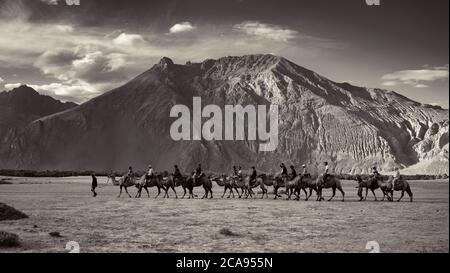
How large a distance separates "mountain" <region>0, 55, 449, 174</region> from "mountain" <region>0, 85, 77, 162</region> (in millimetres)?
18938

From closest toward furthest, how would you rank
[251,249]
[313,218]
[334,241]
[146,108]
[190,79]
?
[251,249]
[334,241]
[313,218]
[146,108]
[190,79]

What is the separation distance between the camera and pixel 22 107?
170375 millimetres

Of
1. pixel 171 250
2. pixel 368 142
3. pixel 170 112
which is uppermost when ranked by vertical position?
pixel 170 112

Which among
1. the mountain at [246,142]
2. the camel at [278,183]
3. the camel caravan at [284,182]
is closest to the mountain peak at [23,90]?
the mountain at [246,142]

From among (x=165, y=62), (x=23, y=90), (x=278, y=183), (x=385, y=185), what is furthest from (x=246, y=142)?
(x=23, y=90)

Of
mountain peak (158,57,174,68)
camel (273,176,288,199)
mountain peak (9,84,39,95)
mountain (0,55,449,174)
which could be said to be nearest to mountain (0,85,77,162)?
mountain peak (9,84,39,95)

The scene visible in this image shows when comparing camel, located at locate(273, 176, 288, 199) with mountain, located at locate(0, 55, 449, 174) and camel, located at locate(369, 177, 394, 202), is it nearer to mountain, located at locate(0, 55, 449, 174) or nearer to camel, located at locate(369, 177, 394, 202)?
camel, located at locate(369, 177, 394, 202)

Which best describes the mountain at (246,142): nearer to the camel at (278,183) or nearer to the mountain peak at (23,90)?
the mountain peak at (23,90)

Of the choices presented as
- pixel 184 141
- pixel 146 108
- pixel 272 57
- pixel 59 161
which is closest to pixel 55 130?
pixel 59 161

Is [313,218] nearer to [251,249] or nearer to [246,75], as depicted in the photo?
[251,249]

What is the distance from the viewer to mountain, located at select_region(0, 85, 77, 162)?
494ft

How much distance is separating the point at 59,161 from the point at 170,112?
32.1 m

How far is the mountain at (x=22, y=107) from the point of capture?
15050 centimetres
